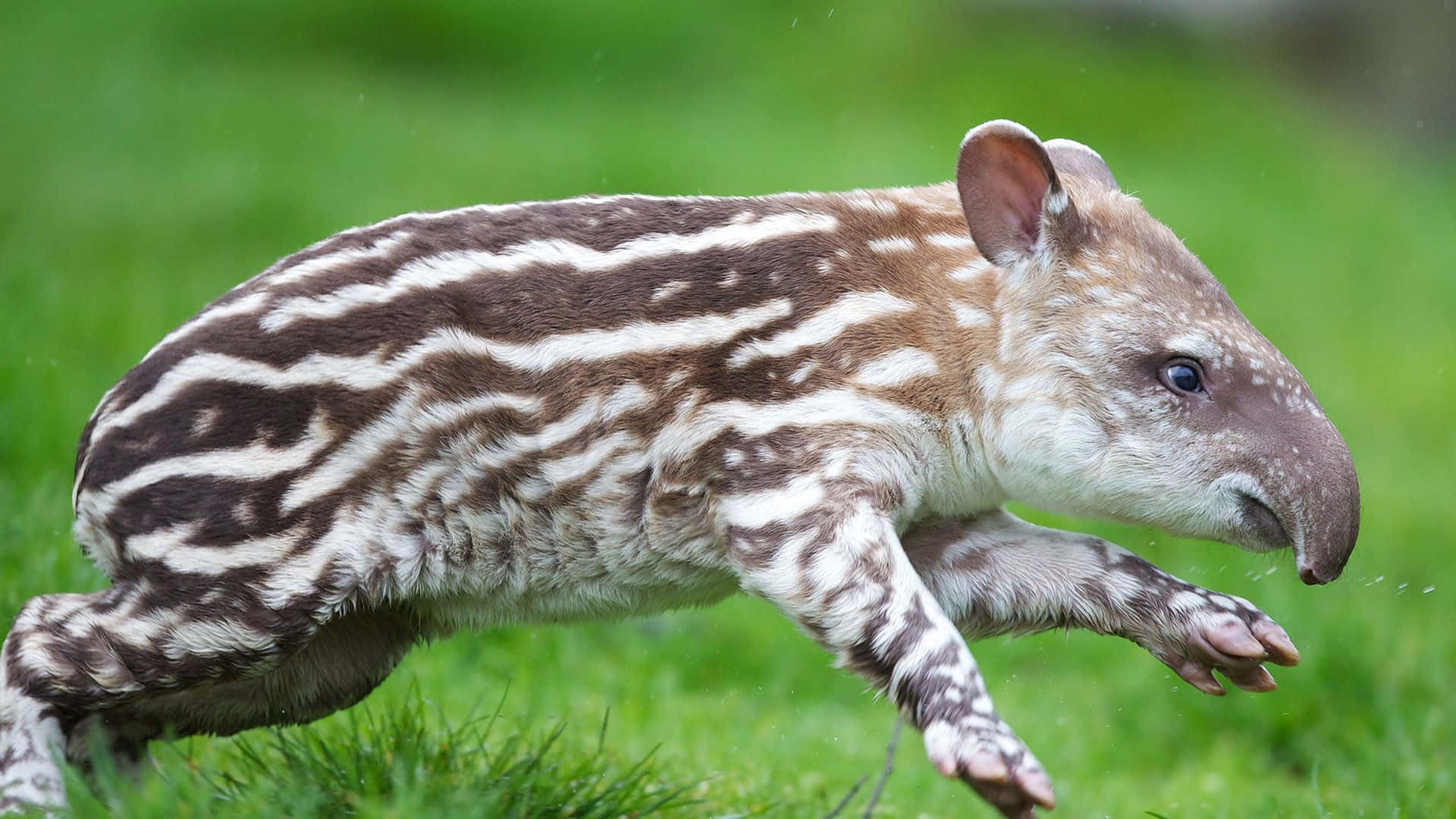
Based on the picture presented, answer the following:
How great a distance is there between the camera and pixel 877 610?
3812 mm

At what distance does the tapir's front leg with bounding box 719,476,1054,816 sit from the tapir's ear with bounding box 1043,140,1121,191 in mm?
1197

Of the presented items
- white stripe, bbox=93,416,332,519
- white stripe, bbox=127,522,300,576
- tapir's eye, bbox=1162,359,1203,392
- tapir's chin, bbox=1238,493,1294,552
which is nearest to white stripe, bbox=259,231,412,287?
white stripe, bbox=93,416,332,519

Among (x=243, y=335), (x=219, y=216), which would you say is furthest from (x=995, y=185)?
(x=219, y=216)

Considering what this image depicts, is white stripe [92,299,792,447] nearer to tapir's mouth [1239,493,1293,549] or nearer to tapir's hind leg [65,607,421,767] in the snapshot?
tapir's hind leg [65,607,421,767]

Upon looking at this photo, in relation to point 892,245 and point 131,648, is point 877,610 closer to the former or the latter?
point 892,245

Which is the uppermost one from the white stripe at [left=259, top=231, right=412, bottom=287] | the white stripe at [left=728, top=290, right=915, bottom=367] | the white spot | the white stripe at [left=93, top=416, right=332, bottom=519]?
the white stripe at [left=259, top=231, right=412, bottom=287]

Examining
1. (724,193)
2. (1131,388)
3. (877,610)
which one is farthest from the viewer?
(724,193)

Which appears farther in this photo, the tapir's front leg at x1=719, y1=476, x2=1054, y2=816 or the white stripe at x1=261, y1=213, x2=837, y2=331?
the white stripe at x1=261, y1=213, x2=837, y2=331

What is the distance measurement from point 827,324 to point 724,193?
23.1 ft

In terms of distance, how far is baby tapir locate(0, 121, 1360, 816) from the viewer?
409cm

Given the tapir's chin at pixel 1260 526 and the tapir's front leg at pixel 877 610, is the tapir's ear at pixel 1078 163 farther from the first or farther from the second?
the tapir's front leg at pixel 877 610

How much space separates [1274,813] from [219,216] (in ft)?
25.0

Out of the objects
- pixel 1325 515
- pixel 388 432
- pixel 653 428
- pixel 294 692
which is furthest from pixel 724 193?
pixel 1325 515

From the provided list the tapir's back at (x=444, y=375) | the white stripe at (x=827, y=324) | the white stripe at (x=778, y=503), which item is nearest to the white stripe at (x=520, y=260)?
the tapir's back at (x=444, y=375)
